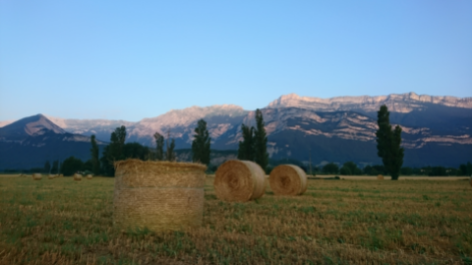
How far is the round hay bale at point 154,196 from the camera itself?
25.7 ft

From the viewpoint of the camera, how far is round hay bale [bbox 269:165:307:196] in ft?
61.8

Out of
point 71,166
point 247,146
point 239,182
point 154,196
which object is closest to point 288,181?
point 239,182

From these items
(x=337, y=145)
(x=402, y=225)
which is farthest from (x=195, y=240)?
(x=337, y=145)

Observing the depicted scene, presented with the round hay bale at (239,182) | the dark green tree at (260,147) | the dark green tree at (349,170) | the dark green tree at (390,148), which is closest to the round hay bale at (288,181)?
the round hay bale at (239,182)

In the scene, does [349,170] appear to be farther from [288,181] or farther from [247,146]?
[288,181]

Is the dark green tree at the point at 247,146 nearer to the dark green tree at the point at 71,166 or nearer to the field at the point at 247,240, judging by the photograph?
the dark green tree at the point at 71,166

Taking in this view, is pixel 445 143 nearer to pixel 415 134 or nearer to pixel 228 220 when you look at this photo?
pixel 415 134

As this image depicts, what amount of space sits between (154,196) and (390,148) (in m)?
50.6

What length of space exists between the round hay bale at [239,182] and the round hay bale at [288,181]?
360 cm

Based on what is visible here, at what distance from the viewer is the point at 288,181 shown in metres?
19.2

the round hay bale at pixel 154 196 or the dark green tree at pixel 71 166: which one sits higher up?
the round hay bale at pixel 154 196

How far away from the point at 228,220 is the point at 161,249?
10.0ft

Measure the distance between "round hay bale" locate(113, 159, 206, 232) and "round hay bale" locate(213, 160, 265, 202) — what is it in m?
6.76

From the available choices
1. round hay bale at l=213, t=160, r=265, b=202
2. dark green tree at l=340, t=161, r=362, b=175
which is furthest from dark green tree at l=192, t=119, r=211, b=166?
dark green tree at l=340, t=161, r=362, b=175
